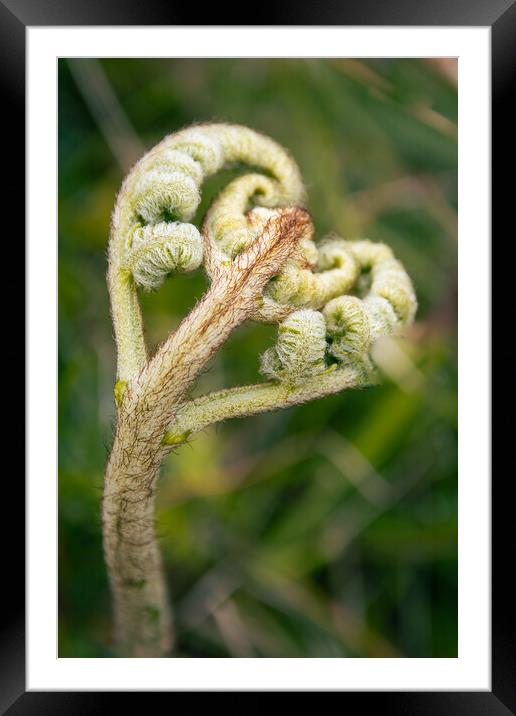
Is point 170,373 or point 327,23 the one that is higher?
point 327,23

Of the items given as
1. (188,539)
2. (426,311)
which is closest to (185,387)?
(188,539)

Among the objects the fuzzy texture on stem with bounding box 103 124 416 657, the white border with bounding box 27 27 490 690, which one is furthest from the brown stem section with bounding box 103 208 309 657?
the white border with bounding box 27 27 490 690

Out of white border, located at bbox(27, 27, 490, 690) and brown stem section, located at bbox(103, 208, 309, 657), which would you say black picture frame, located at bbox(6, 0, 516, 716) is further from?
brown stem section, located at bbox(103, 208, 309, 657)
